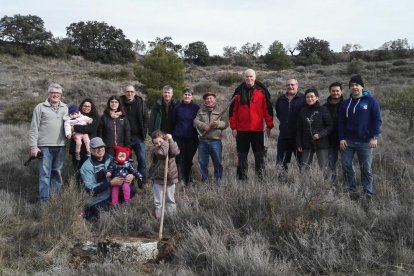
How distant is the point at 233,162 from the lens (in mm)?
8180

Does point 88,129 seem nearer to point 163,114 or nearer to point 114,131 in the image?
point 114,131

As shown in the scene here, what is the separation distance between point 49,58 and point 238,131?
123 ft

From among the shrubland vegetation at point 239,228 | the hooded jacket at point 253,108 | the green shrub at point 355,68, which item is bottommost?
the shrubland vegetation at point 239,228

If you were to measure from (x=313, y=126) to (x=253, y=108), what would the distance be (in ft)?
3.17

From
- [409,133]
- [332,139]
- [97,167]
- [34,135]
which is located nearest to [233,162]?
[332,139]

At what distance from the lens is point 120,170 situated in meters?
5.62

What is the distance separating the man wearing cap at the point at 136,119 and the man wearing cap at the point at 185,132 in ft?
1.91

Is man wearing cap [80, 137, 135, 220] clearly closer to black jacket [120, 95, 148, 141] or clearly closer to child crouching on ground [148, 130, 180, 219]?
child crouching on ground [148, 130, 180, 219]

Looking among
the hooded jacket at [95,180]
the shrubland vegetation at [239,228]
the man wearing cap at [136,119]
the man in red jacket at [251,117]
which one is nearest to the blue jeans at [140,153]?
the man wearing cap at [136,119]

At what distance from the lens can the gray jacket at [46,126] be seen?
584 cm

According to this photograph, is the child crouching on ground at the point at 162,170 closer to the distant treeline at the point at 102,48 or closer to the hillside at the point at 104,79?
the hillside at the point at 104,79

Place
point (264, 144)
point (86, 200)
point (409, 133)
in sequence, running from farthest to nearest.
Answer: point (409, 133)
point (264, 144)
point (86, 200)

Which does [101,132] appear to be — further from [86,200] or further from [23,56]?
[23,56]

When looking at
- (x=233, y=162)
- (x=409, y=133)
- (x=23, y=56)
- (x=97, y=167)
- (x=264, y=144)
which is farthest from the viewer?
(x=23, y=56)
